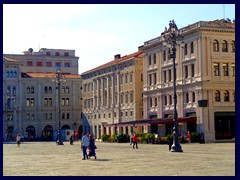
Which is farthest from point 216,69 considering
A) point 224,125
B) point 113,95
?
point 113,95

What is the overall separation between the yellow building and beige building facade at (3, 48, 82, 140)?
7.11 m

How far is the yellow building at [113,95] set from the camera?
245 feet

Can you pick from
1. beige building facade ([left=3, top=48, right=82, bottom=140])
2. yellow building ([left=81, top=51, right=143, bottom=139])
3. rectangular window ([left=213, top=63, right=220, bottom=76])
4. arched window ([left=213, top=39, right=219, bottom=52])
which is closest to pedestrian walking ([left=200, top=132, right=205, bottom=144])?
rectangular window ([left=213, top=63, right=220, bottom=76])

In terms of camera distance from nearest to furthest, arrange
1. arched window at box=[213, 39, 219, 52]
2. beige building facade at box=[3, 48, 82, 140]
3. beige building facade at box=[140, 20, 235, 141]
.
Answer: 1. beige building facade at box=[140, 20, 235, 141]
2. arched window at box=[213, 39, 219, 52]
3. beige building facade at box=[3, 48, 82, 140]

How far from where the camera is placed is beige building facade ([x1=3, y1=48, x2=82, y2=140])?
9588 centimetres

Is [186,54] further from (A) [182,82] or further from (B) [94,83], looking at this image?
(B) [94,83]

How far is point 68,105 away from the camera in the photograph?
10088 centimetres

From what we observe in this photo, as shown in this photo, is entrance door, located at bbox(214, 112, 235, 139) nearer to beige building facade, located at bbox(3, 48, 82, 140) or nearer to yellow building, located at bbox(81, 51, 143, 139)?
yellow building, located at bbox(81, 51, 143, 139)

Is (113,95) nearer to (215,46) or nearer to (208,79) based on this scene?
(208,79)

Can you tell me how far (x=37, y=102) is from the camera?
325 ft

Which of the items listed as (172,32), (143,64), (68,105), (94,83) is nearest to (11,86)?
(68,105)

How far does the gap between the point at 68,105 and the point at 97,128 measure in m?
15.5

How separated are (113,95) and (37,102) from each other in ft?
77.8
